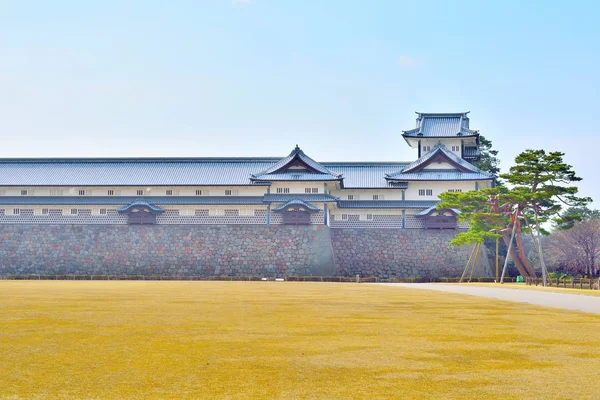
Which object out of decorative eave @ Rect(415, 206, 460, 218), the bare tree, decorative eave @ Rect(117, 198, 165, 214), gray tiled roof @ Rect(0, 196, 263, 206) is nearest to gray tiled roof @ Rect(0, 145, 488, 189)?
gray tiled roof @ Rect(0, 196, 263, 206)

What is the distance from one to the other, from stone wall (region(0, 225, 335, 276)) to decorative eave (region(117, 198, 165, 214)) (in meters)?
1.31

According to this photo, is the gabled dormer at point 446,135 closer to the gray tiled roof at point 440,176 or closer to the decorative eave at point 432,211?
the gray tiled roof at point 440,176

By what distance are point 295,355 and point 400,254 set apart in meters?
48.6

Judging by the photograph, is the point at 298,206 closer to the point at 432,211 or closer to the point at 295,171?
the point at 295,171

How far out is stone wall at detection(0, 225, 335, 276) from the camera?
5712 centimetres

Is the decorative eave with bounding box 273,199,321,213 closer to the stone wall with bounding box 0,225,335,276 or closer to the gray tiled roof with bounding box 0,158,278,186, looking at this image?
the stone wall with bounding box 0,225,335,276

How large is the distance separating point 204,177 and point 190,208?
9.54ft

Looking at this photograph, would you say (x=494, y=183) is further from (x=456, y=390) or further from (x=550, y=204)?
(x=456, y=390)

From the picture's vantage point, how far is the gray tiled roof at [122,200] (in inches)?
2363

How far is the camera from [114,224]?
60.2m

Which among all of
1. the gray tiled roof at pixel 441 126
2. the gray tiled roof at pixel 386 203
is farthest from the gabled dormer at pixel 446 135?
the gray tiled roof at pixel 386 203

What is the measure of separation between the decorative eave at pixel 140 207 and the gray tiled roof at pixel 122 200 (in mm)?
509

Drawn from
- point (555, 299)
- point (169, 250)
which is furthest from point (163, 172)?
point (555, 299)

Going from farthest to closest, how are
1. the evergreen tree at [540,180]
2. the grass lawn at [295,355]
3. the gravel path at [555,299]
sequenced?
1. the evergreen tree at [540,180]
2. the gravel path at [555,299]
3. the grass lawn at [295,355]
